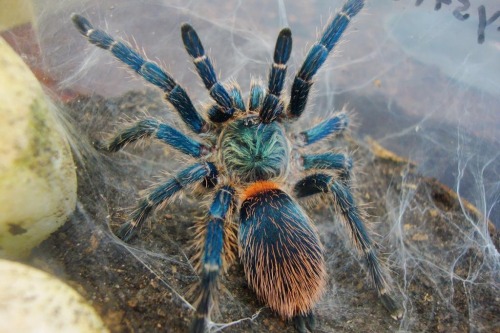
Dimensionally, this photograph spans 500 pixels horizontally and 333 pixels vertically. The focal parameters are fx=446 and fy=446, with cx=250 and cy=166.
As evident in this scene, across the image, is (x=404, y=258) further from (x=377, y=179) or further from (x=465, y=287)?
(x=377, y=179)

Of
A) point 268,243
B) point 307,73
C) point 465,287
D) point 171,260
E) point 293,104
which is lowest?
point 465,287

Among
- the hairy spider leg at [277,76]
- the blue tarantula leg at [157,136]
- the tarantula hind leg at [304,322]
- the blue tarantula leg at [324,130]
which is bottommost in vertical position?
the tarantula hind leg at [304,322]

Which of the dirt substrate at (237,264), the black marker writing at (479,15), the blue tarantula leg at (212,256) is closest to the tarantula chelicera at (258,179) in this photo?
the blue tarantula leg at (212,256)

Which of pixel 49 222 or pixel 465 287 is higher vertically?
pixel 49 222

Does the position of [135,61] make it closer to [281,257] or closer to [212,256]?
[212,256]

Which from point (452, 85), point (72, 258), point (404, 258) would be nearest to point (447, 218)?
point (404, 258)

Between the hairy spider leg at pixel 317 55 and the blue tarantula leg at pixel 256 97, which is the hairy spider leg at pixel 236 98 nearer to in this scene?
the blue tarantula leg at pixel 256 97
